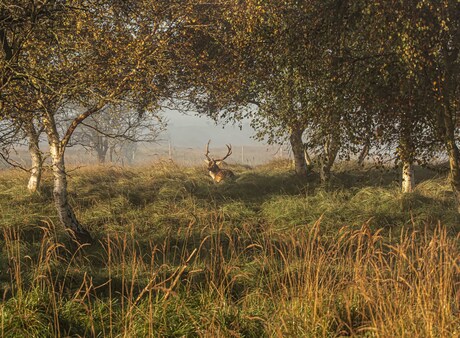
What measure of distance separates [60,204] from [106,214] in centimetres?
204

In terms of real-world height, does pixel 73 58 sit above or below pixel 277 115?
above

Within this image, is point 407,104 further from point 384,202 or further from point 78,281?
point 78,281

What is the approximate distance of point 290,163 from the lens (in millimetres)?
20203

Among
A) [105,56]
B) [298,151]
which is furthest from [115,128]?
[105,56]

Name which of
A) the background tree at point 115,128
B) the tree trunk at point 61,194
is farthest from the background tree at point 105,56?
the background tree at point 115,128

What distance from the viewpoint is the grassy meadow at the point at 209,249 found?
4102 mm

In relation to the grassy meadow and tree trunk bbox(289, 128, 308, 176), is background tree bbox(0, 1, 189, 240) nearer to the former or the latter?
the grassy meadow

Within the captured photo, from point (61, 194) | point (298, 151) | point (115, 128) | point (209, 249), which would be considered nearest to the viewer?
point (209, 249)

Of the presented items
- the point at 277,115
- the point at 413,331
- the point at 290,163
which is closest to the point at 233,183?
the point at 277,115

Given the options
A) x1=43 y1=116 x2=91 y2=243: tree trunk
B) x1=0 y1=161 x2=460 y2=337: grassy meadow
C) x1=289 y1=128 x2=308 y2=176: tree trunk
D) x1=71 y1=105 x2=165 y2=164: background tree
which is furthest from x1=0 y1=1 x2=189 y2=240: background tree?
x1=289 y1=128 x2=308 y2=176: tree trunk

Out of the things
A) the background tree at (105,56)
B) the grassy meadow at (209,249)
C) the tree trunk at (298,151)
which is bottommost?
the grassy meadow at (209,249)

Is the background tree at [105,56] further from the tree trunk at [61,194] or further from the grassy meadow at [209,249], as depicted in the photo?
the grassy meadow at [209,249]

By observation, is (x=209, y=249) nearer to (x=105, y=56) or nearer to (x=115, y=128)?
(x=105, y=56)

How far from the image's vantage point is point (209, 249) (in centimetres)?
783
